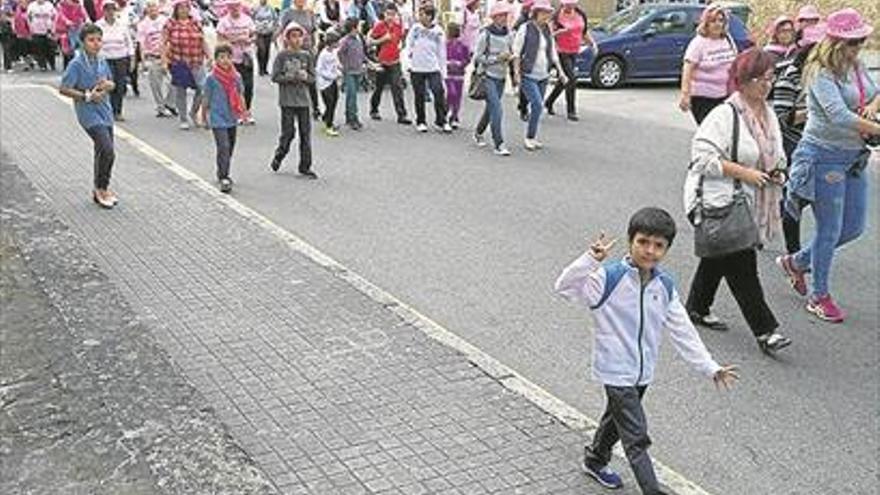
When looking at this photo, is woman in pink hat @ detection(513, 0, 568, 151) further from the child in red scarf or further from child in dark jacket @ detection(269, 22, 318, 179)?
the child in red scarf

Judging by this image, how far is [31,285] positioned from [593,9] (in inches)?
793

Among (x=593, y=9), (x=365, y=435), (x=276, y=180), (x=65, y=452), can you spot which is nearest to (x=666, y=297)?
(x=365, y=435)

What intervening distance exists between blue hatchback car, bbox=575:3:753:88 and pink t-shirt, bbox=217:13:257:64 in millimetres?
6407

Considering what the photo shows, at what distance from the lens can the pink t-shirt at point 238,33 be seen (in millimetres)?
13766

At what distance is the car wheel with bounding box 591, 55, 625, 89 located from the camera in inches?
712

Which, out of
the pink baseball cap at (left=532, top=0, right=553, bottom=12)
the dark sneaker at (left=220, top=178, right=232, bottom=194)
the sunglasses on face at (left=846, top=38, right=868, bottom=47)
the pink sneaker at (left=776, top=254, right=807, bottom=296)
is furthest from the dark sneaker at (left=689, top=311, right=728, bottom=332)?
the pink baseball cap at (left=532, top=0, right=553, bottom=12)

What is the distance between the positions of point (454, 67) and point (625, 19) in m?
6.61

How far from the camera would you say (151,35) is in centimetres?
1486

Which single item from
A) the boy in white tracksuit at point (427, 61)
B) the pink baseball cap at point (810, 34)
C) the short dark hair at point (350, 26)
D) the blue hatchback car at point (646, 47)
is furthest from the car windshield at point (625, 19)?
the pink baseball cap at point (810, 34)

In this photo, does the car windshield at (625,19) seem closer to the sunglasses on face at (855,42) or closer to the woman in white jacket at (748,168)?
the sunglasses on face at (855,42)

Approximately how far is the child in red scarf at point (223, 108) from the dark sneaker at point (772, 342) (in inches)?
225

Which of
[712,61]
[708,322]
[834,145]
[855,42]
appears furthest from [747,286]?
[712,61]

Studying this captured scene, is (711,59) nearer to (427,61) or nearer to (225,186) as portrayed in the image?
(225,186)

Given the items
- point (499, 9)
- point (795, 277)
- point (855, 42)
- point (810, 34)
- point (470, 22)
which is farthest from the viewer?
point (470, 22)
